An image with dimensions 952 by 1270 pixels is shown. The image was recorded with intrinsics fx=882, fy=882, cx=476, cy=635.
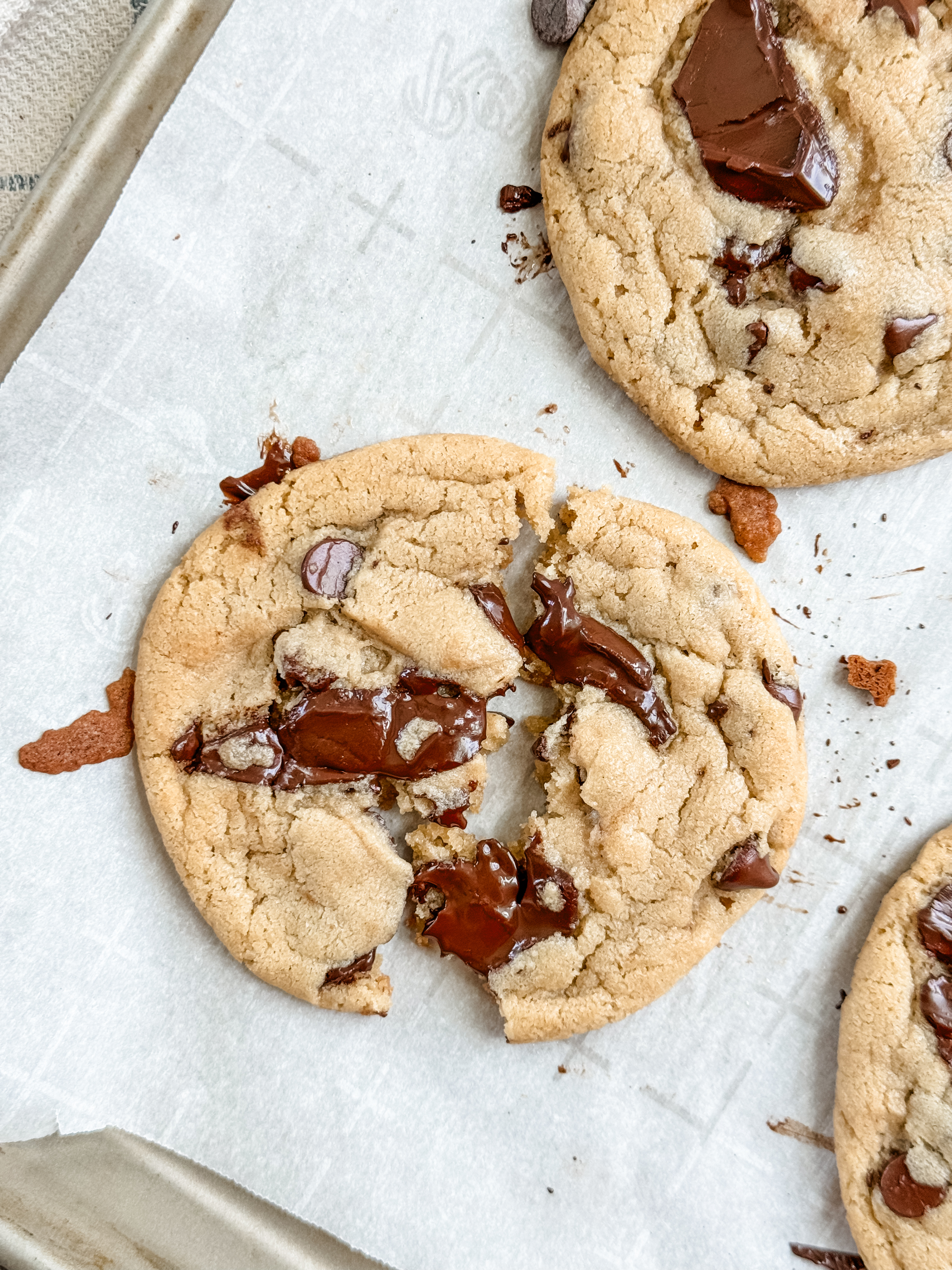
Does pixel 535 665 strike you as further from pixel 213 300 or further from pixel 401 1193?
pixel 401 1193

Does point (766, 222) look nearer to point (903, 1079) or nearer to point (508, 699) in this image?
point (508, 699)

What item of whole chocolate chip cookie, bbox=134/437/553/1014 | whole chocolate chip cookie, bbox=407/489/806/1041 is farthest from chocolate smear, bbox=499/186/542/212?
whole chocolate chip cookie, bbox=407/489/806/1041

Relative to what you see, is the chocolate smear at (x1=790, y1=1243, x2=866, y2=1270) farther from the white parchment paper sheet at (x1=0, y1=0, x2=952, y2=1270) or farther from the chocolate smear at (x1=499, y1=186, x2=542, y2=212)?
the chocolate smear at (x1=499, y1=186, x2=542, y2=212)

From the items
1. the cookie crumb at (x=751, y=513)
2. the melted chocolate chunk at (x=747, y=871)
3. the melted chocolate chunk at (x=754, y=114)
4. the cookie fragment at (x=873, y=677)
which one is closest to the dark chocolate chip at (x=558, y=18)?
the melted chocolate chunk at (x=754, y=114)

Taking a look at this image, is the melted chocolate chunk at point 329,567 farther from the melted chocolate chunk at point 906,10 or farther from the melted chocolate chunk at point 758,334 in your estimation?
the melted chocolate chunk at point 906,10

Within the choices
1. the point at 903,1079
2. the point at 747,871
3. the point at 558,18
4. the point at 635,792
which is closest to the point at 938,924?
the point at 903,1079

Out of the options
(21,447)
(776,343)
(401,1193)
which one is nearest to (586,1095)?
(401,1193)
